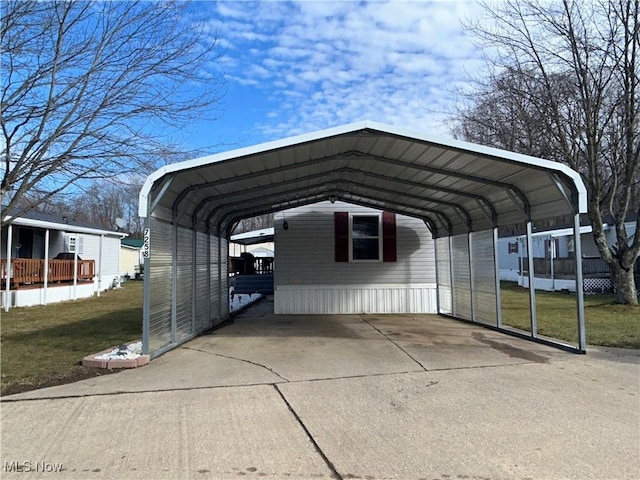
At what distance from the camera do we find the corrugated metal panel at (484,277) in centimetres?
969

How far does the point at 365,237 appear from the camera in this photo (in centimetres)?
Result: 1316

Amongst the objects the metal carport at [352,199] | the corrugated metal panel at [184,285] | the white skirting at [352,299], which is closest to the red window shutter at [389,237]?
the metal carport at [352,199]

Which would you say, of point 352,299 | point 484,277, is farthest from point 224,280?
point 484,277

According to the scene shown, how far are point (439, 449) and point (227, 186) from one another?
6477 millimetres

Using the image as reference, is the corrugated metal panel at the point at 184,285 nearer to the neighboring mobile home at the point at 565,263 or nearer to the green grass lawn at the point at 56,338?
the green grass lawn at the point at 56,338

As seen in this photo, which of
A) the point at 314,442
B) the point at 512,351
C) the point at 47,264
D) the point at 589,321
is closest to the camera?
the point at 314,442

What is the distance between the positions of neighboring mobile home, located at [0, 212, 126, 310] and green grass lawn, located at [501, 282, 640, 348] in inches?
556

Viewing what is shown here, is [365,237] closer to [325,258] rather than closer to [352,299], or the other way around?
[325,258]

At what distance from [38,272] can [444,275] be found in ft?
45.4

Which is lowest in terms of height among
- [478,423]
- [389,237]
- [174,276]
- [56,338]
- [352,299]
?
[478,423]

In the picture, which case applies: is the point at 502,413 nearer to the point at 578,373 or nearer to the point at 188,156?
the point at 578,373

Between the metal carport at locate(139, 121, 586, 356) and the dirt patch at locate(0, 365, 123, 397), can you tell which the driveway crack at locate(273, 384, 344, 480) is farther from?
the metal carport at locate(139, 121, 586, 356)

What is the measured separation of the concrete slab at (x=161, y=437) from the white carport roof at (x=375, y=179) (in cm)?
272

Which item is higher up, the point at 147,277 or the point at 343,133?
the point at 343,133
